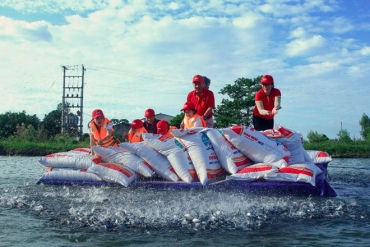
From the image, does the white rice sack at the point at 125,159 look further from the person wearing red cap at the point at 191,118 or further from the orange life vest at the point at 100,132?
the person wearing red cap at the point at 191,118

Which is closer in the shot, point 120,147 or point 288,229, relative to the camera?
point 288,229

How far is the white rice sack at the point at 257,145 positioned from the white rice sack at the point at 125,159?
1308 mm

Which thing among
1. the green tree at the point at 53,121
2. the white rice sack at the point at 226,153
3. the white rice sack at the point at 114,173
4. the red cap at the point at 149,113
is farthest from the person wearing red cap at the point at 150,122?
the green tree at the point at 53,121

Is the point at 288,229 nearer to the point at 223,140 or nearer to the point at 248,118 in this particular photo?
the point at 223,140

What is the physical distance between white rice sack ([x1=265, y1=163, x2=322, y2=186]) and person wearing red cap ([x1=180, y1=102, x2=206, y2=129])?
166 cm

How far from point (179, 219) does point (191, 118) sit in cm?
295

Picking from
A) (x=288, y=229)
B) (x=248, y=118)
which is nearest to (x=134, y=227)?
(x=288, y=229)

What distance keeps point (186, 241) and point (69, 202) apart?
91.0 inches

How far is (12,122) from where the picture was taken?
40.5 metres

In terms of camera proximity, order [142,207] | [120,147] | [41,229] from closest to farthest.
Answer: [41,229], [142,207], [120,147]

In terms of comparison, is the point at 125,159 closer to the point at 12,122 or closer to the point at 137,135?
the point at 137,135

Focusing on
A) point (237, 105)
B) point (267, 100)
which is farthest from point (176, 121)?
point (267, 100)

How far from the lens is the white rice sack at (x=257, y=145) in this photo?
607cm

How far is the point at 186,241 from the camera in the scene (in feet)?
11.7
